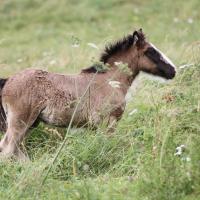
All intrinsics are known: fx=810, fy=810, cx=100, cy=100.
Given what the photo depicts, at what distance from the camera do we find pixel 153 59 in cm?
976

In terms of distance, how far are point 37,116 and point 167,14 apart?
39.1ft

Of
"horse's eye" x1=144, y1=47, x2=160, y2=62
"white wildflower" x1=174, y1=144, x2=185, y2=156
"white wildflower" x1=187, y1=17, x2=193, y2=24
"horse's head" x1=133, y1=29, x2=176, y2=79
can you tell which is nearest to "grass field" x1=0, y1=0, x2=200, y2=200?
"white wildflower" x1=174, y1=144, x2=185, y2=156

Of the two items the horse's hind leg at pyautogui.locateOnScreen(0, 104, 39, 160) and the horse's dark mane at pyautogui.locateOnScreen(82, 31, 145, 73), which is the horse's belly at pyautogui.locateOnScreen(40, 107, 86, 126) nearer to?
the horse's hind leg at pyautogui.locateOnScreen(0, 104, 39, 160)

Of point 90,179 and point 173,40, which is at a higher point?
point 90,179

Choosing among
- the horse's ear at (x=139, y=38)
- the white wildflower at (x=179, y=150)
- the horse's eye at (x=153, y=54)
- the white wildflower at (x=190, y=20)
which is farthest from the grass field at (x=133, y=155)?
the white wildflower at (x=190, y=20)

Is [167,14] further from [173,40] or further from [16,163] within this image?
[16,163]

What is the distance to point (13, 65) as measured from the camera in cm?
1455

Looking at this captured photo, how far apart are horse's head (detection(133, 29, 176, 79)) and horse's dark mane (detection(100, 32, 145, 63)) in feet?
0.32

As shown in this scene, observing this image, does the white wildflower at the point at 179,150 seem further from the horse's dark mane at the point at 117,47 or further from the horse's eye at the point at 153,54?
the horse's dark mane at the point at 117,47

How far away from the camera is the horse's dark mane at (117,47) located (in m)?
9.78

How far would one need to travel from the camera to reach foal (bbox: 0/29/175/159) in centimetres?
887

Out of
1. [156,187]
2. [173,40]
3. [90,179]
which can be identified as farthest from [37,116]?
[173,40]

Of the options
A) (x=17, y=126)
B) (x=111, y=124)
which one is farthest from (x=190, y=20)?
(x=17, y=126)

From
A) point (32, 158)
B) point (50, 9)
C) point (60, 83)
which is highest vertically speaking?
point (60, 83)
